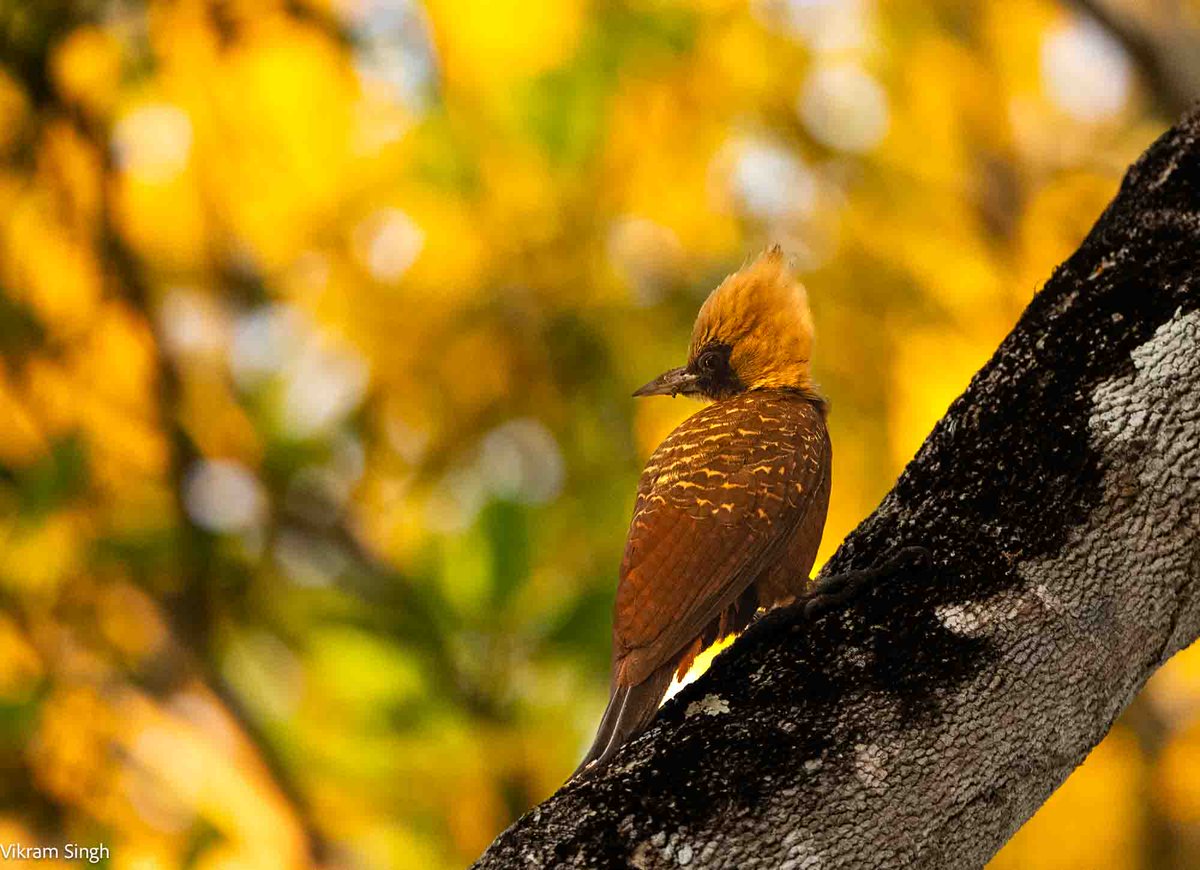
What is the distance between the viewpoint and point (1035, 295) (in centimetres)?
174

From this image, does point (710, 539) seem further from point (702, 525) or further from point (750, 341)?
point (750, 341)

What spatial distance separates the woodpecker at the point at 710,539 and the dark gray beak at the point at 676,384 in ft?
0.33

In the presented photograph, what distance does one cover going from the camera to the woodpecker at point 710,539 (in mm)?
1696

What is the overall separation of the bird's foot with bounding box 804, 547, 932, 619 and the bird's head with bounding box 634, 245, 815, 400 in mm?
539

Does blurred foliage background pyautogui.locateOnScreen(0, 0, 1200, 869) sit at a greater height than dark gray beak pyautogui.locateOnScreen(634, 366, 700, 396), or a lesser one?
greater

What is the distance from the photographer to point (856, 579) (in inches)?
62.1

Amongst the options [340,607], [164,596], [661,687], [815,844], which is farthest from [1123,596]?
[164,596]

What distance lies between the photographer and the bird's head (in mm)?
2076

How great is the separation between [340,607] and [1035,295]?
6.63 ft

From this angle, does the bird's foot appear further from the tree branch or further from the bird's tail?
the tree branch

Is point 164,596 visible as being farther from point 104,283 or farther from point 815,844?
point 815,844

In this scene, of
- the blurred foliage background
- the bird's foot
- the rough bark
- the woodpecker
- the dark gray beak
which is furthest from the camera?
the blurred foliage background

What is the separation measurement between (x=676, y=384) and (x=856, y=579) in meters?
0.59

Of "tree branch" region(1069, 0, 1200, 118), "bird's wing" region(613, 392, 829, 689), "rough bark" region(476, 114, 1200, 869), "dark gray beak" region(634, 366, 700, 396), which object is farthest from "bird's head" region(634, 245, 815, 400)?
"tree branch" region(1069, 0, 1200, 118)
